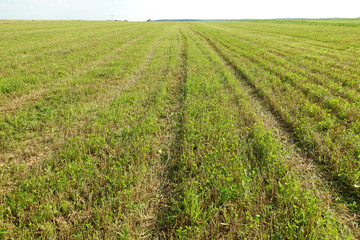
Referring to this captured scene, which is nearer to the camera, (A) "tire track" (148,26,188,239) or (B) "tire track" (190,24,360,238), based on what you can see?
(A) "tire track" (148,26,188,239)

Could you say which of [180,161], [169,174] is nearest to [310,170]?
[180,161]

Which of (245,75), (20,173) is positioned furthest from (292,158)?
(245,75)

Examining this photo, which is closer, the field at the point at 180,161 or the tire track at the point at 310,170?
the field at the point at 180,161

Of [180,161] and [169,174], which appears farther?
[180,161]

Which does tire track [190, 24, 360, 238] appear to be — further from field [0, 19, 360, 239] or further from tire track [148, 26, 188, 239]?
tire track [148, 26, 188, 239]

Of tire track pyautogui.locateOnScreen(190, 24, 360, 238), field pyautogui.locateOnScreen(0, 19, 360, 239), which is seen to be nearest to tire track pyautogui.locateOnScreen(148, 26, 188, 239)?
field pyautogui.locateOnScreen(0, 19, 360, 239)

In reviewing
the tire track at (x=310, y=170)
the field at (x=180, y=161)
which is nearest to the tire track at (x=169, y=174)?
the field at (x=180, y=161)

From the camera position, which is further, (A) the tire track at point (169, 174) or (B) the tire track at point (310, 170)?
(B) the tire track at point (310, 170)

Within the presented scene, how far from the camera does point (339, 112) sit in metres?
5.58

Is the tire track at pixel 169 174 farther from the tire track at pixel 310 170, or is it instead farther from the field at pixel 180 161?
the tire track at pixel 310 170

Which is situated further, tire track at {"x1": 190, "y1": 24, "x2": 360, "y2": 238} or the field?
tire track at {"x1": 190, "y1": 24, "x2": 360, "y2": 238}

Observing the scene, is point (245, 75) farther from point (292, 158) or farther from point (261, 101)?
point (292, 158)

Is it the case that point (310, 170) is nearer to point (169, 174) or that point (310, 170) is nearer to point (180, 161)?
point (180, 161)

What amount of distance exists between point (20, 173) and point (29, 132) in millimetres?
1889
